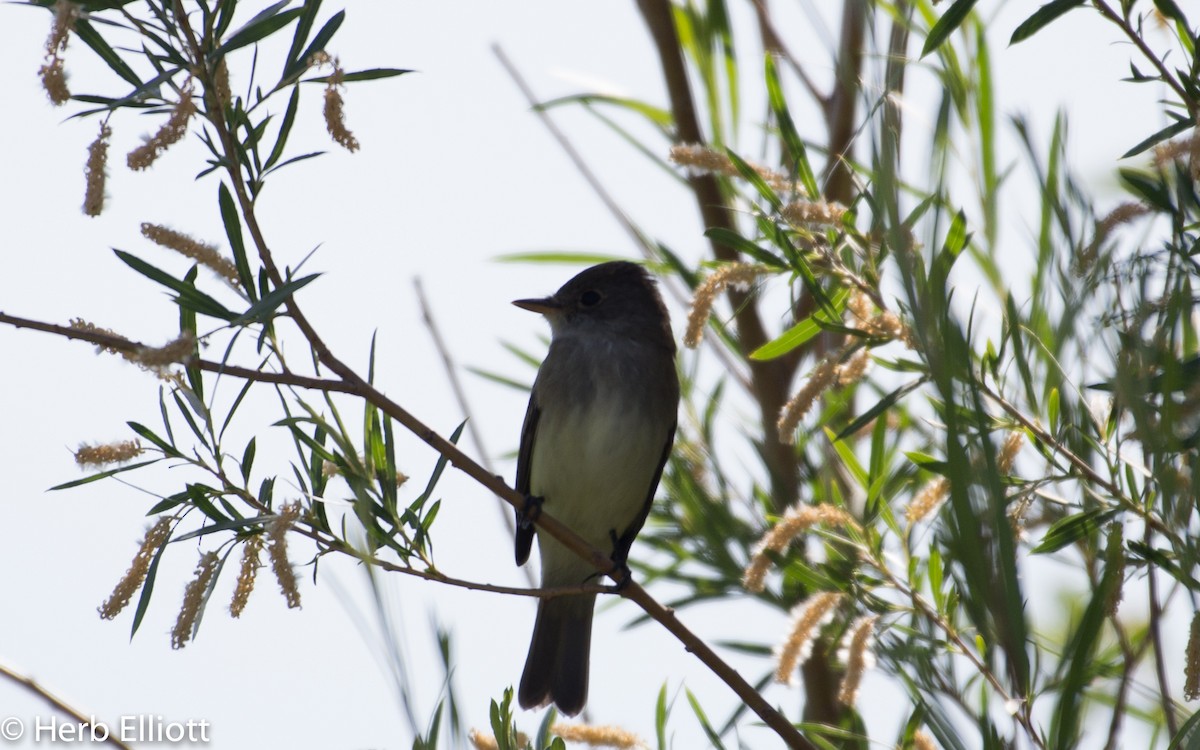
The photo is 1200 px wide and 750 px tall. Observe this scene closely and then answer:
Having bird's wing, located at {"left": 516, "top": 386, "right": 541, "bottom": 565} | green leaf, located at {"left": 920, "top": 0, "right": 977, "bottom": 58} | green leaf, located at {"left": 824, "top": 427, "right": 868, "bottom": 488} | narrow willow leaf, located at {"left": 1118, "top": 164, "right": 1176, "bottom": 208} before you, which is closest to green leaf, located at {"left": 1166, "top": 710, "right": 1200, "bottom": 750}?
narrow willow leaf, located at {"left": 1118, "top": 164, "right": 1176, "bottom": 208}

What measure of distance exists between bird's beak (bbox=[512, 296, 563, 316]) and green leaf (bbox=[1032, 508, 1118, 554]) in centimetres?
305

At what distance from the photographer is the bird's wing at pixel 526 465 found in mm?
4805

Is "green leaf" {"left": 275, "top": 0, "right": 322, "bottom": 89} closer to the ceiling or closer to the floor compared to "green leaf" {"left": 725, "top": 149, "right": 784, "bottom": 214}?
closer to the ceiling

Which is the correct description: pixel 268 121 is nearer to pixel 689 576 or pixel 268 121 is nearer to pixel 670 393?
pixel 689 576

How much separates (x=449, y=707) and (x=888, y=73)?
0.95 metres

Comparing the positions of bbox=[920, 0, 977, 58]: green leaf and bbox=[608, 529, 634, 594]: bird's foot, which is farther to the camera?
bbox=[608, 529, 634, 594]: bird's foot

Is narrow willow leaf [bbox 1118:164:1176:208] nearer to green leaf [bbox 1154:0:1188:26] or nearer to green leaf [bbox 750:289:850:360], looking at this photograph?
green leaf [bbox 1154:0:1188:26]

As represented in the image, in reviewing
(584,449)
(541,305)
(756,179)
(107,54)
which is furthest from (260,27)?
(541,305)

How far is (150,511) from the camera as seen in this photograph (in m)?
2.17

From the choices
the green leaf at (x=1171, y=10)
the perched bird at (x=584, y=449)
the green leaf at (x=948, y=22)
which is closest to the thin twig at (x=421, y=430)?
the green leaf at (x=948, y=22)

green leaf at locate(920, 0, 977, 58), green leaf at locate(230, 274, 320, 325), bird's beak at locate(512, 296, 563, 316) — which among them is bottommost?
green leaf at locate(230, 274, 320, 325)

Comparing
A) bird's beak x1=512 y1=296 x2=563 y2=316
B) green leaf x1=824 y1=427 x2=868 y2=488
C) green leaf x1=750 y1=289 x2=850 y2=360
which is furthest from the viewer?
bird's beak x1=512 y1=296 x2=563 y2=316

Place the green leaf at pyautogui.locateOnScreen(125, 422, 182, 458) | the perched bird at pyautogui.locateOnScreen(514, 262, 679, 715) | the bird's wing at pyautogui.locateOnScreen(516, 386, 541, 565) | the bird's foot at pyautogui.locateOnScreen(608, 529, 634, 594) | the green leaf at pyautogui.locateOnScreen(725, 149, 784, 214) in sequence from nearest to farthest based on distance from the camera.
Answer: the green leaf at pyautogui.locateOnScreen(125, 422, 182, 458), the green leaf at pyautogui.locateOnScreen(725, 149, 784, 214), the bird's foot at pyautogui.locateOnScreen(608, 529, 634, 594), the perched bird at pyautogui.locateOnScreen(514, 262, 679, 715), the bird's wing at pyautogui.locateOnScreen(516, 386, 541, 565)

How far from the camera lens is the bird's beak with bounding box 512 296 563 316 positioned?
509cm
